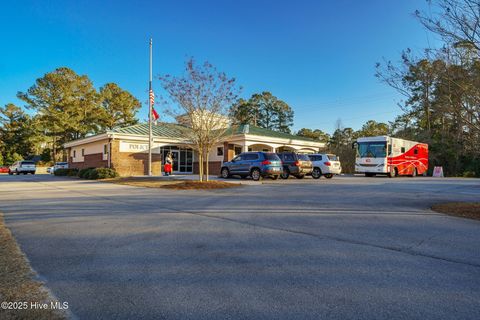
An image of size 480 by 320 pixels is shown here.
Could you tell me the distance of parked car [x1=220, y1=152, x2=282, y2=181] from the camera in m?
20.3

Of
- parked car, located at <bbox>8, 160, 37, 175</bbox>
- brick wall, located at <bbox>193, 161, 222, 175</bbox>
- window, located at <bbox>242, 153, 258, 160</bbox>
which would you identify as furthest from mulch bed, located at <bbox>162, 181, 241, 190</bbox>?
parked car, located at <bbox>8, 160, 37, 175</bbox>

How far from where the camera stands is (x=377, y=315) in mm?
2951

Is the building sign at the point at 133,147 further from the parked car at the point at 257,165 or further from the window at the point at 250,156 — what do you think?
the window at the point at 250,156

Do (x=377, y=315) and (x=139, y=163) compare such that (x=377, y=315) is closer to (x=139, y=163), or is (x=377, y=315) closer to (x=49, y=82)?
(x=139, y=163)

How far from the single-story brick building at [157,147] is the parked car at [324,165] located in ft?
21.5

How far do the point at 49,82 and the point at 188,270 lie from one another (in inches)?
2092

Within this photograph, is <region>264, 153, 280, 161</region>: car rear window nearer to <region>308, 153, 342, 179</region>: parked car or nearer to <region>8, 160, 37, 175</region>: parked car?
<region>308, 153, 342, 179</region>: parked car

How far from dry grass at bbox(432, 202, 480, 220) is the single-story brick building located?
17.0 meters

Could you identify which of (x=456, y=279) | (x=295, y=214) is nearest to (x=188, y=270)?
(x=456, y=279)

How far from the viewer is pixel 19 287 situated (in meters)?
3.60

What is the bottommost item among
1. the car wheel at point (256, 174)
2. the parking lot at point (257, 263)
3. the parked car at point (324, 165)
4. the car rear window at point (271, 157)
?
the parking lot at point (257, 263)

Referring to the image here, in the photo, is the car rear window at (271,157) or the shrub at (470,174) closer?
the car rear window at (271,157)

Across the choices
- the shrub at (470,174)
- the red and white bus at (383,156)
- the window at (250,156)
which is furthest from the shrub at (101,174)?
the shrub at (470,174)

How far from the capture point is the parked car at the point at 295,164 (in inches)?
873
